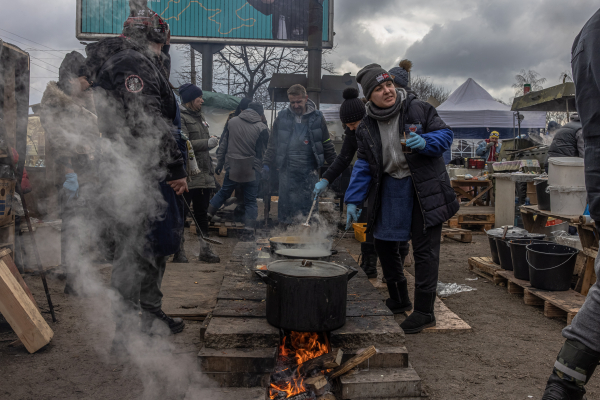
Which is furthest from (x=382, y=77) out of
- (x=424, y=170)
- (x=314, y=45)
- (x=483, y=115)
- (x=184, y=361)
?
(x=483, y=115)

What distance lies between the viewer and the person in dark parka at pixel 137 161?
2344 millimetres

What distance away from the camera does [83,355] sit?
268 cm

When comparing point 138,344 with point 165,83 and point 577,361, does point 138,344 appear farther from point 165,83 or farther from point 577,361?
point 577,361

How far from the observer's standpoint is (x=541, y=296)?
3670mm

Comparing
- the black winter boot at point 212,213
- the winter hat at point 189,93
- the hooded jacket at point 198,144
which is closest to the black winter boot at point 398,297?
the hooded jacket at point 198,144

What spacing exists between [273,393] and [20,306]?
176 cm

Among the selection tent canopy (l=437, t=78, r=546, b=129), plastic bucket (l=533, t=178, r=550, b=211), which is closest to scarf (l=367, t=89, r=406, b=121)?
plastic bucket (l=533, t=178, r=550, b=211)

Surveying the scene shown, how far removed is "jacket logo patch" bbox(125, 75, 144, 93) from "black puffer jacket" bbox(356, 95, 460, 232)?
5.38ft

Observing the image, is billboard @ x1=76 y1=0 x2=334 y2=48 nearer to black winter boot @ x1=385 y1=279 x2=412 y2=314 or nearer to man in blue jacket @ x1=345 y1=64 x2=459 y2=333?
man in blue jacket @ x1=345 y1=64 x2=459 y2=333

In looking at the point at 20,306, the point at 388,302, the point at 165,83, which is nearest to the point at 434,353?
the point at 388,302

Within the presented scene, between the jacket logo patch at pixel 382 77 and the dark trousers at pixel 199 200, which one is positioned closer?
the jacket logo patch at pixel 382 77

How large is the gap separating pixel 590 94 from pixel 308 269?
159 cm

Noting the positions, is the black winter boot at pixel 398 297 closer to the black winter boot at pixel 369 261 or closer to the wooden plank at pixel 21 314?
the black winter boot at pixel 369 261

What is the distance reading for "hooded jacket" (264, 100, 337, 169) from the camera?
19.2 ft
